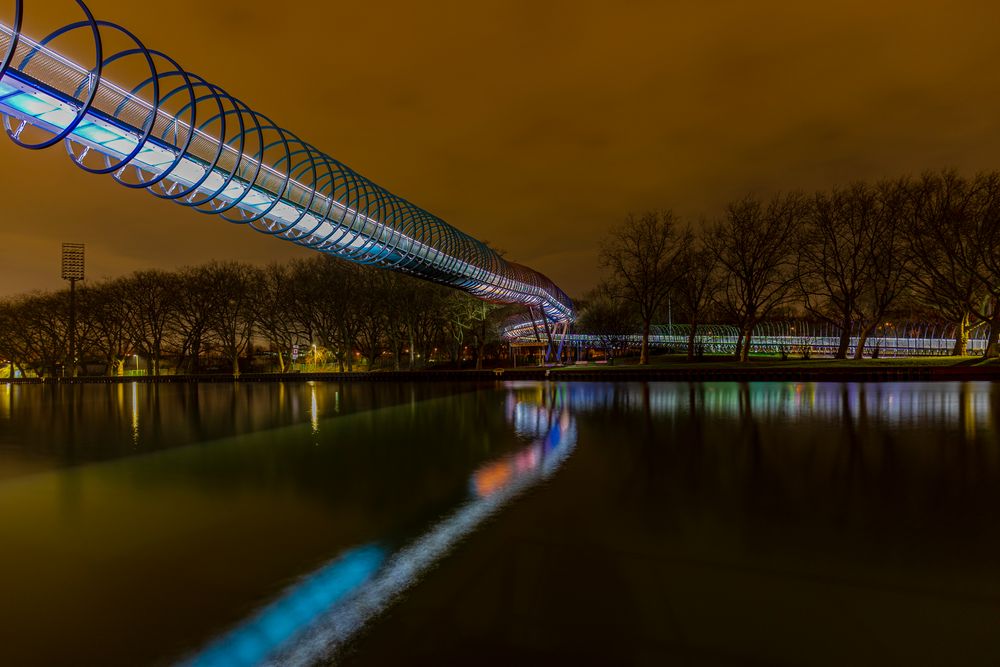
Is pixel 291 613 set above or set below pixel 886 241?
below

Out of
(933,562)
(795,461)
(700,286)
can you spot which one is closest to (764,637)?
(933,562)

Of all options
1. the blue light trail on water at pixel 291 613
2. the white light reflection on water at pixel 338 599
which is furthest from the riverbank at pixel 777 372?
the blue light trail on water at pixel 291 613

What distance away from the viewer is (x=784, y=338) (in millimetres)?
67812

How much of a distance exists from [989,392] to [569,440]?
24063mm

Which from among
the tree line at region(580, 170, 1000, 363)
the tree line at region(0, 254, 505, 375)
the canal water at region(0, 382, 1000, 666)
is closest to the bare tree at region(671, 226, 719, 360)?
the tree line at region(580, 170, 1000, 363)

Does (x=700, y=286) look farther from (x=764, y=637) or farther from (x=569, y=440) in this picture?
(x=764, y=637)

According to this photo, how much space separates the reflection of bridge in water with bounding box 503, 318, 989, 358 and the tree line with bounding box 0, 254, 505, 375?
28.7ft

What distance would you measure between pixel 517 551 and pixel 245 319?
233ft

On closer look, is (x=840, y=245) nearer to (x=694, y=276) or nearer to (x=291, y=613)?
(x=694, y=276)

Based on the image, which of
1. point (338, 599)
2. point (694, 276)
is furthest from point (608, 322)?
point (338, 599)

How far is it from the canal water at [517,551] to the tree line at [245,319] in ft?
132

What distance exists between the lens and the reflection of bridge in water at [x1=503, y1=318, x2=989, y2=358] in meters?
62.8

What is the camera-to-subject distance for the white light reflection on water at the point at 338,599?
504cm

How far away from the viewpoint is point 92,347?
79.1 metres
